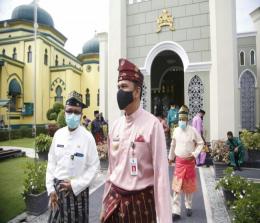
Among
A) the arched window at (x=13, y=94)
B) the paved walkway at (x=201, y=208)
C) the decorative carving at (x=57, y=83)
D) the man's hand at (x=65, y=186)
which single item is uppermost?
the decorative carving at (x=57, y=83)

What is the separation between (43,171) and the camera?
551 cm

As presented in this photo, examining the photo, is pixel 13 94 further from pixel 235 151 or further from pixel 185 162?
pixel 235 151

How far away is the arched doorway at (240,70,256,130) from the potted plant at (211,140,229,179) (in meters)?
2.09

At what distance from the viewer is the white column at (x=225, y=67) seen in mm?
9453

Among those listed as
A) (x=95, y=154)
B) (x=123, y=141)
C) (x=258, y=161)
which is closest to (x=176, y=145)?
(x=95, y=154)

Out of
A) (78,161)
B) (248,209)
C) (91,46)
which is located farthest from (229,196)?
(91,46)

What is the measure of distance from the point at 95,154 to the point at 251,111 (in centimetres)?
833

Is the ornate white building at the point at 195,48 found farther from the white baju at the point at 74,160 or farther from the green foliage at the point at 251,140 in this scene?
the white baju at the point at 74,160

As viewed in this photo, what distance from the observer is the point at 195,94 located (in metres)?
10.4

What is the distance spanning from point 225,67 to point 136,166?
27.2ft

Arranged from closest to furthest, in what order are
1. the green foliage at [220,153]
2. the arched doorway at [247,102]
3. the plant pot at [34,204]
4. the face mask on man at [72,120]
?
the face mask on man at [72,120] < the plant pot at [34,204] < the green foliage at [220,153] < the arched doorway at [247,102]

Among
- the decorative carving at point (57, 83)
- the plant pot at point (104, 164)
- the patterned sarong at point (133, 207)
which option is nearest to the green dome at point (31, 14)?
the decorative carving at point (57, 83)

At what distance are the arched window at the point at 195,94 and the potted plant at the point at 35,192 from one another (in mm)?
6419

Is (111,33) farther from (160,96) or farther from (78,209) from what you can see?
(78,209)
